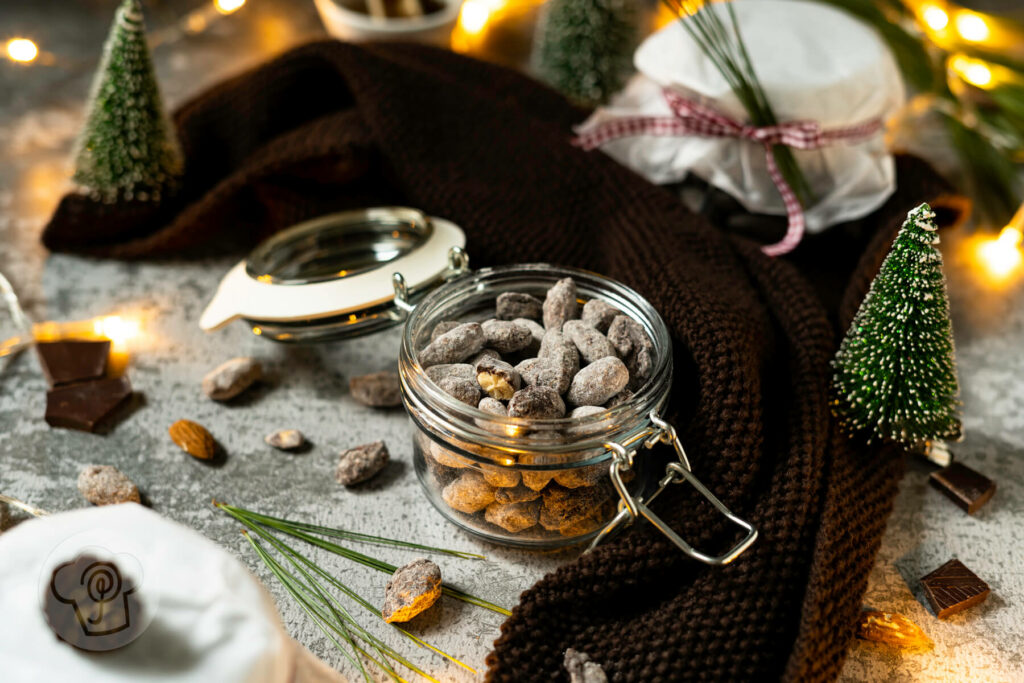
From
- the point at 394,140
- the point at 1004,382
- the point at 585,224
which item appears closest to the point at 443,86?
the point at 394,140

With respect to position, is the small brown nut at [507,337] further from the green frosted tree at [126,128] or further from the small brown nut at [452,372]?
the green frosted tree at [126,128]

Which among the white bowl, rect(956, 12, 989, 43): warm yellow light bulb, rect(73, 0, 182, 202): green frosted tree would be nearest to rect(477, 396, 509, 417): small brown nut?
rect(73, 0, 182, 202): green frosted tree

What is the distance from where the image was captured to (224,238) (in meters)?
0.87

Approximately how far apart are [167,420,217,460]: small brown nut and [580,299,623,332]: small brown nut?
0.31 metres

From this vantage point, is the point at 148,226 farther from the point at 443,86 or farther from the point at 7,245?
the point at 443,86

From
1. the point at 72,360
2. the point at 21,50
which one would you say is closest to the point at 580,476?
the point at 72,360

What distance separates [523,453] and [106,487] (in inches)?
12.3

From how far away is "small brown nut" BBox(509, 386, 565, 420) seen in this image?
530mm

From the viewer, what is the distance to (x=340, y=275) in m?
0.69

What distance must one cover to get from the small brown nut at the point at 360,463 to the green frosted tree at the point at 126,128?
363 millimetres

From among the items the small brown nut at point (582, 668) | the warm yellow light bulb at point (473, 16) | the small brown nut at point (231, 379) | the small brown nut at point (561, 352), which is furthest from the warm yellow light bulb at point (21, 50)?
the small brown nut at point (582, 668)

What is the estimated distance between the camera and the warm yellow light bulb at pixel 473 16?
112cm

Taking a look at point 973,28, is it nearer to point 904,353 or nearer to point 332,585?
point 904,353

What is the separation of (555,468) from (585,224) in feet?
0.99
